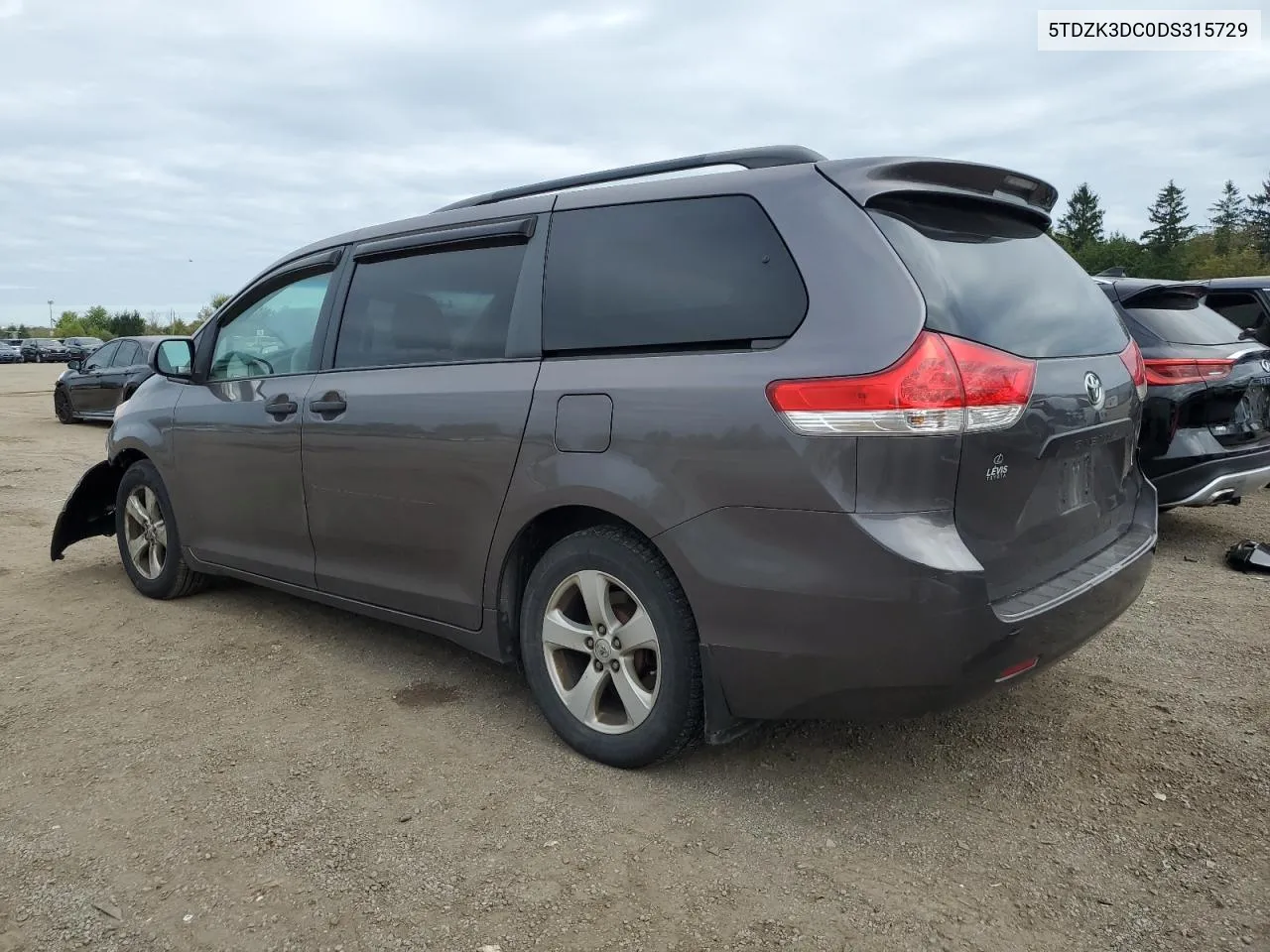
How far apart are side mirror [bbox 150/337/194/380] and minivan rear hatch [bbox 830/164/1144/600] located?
358 cm

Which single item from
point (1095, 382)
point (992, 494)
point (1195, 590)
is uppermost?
point (1095, 382)

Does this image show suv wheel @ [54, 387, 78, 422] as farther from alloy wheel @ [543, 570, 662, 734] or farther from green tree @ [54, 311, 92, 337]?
green tree @ [54, 311, 92, 337]

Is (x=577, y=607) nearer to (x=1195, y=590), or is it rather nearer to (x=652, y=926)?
(x=652, y=926)

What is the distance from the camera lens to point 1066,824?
2.70 m

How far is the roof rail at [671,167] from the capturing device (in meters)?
2.95

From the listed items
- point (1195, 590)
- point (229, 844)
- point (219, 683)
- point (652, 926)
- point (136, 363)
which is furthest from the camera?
point (136, 363)

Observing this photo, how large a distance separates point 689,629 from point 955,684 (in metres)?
0.74

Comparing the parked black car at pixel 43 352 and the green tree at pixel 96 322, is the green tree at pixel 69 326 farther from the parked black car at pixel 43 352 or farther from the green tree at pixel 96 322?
the parked black car at pixel 43 352

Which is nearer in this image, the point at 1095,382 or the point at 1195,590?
the point at 1095,382

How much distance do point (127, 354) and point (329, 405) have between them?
13.6 metres

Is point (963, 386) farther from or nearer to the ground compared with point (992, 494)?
farther from the ground

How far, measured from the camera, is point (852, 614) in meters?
2.47

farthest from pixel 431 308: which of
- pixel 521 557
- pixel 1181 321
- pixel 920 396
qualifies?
pixel 1181 321

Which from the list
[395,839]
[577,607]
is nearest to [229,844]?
[395,839]
